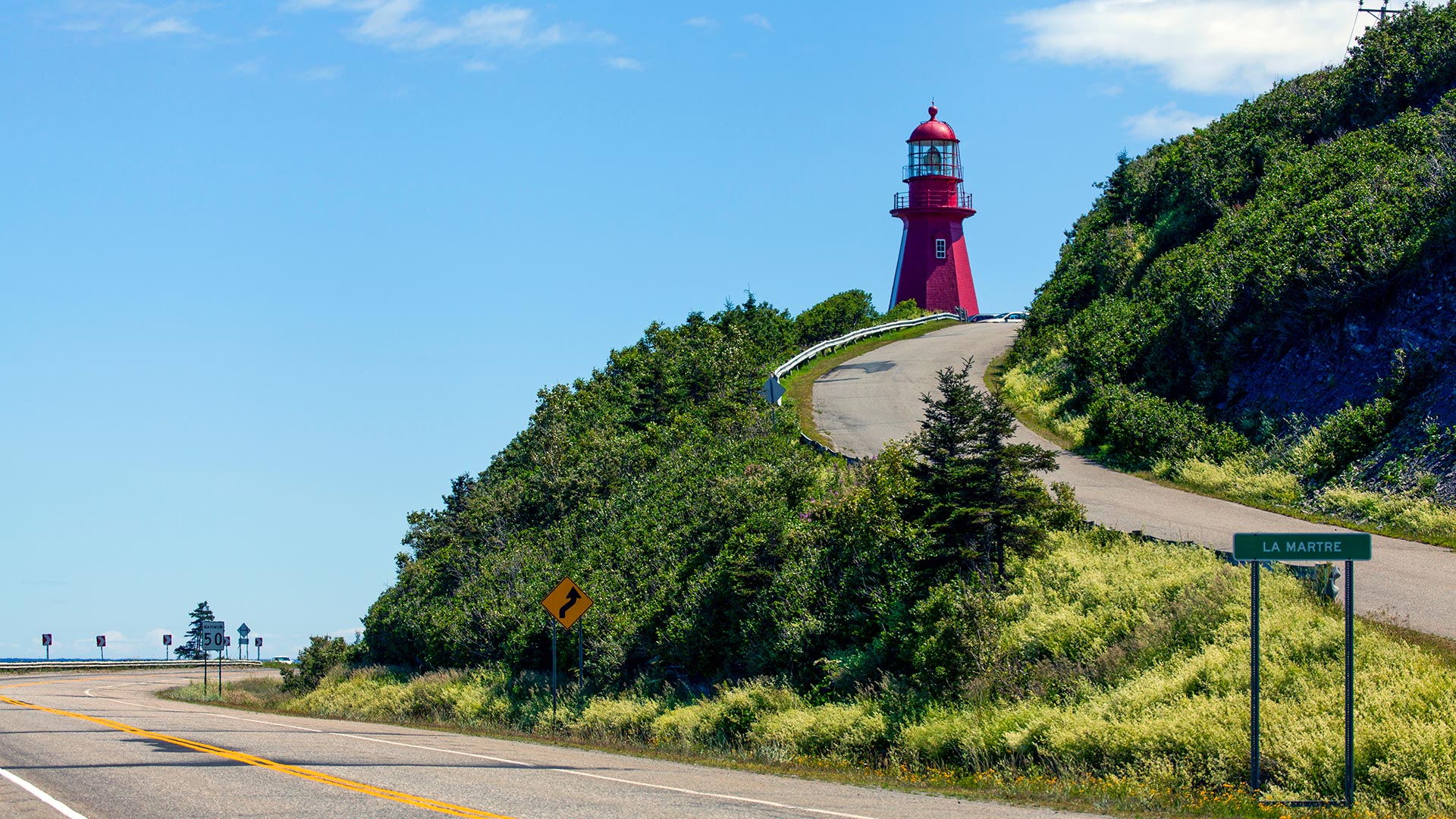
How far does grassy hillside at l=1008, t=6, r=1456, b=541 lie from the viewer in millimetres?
24844

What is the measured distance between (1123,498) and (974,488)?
289 inches

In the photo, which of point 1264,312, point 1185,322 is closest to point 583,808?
point 1264,312

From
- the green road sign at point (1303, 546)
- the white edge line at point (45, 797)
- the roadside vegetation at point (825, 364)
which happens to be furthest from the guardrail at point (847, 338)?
the white edge line at point (45, 797)

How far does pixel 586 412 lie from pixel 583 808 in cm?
3167

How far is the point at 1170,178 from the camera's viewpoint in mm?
46156

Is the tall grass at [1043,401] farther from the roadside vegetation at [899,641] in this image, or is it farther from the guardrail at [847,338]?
the roadside vegetation at [899,641]

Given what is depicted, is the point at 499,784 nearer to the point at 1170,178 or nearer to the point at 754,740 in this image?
the point at 754,740

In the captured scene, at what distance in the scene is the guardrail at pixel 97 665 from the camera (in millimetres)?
57594

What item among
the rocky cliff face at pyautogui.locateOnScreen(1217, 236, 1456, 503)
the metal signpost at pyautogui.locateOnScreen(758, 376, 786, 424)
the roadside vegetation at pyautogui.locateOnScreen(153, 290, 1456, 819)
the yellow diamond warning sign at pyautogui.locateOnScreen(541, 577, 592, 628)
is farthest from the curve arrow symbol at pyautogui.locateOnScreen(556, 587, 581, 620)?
the rocky cliff face at pyautogui.locateOnScreen(1217, 236, 1456, 503)

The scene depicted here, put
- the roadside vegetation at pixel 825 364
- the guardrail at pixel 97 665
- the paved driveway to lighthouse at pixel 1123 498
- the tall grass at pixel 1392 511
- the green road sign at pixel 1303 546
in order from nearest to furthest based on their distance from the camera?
the green road sign at pixel 1303 546 → the paved driveway to lighthouse at pixel 1123 498 → the tall grass at pixel 1392 511 → the roadside vegetation at pixel 825 364 → the guardrail at pixel 97 665

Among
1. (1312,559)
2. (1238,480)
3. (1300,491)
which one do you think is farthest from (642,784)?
(1238,480)

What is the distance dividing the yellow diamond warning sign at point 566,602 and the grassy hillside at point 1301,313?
1422 cm

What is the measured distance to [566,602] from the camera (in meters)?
21.7

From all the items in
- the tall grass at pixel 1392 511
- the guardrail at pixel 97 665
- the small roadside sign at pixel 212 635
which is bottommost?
the guardrail at pixel 97 665
